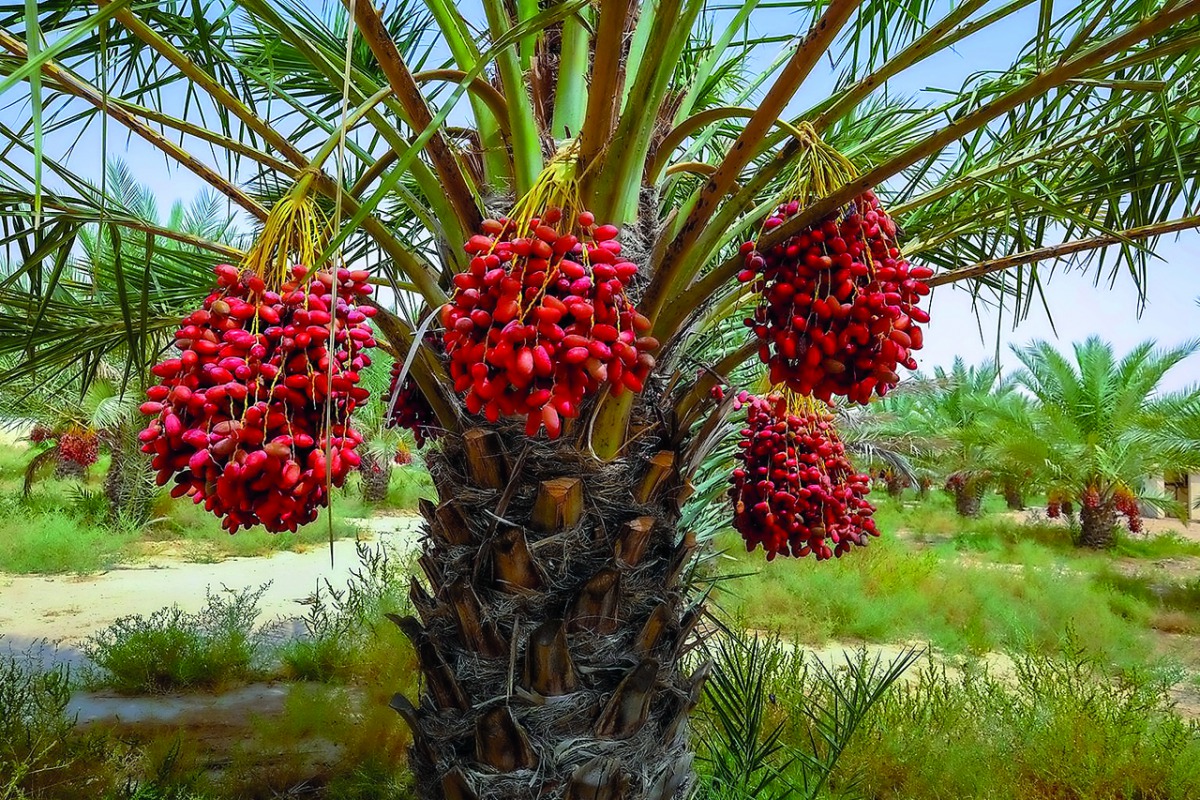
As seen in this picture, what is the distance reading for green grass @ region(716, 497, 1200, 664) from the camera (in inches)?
293

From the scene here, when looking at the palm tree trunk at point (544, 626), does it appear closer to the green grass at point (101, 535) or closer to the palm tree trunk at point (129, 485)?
the green grass at point (101, 535)

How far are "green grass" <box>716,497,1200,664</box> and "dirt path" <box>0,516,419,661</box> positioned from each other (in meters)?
4.24

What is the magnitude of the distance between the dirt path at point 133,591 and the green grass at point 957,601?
4.24 m

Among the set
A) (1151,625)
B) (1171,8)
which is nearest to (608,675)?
(1171,8)

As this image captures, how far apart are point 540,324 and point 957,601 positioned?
8.83 metres

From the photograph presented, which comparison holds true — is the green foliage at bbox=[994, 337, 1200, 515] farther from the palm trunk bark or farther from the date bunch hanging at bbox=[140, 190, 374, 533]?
the date bunch hanging at bbox=[140, 190, 374, 533]

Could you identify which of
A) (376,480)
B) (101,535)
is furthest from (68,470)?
(101,535)

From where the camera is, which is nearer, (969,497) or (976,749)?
(976,749)

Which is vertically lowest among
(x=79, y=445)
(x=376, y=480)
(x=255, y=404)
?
(x=376, y=480)

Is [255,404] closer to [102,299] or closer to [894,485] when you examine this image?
[102,299]

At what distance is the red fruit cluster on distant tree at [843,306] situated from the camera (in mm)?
1348

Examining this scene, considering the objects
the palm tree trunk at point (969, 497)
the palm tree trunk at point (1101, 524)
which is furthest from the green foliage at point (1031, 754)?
the palm tree trunk at point (969, 497)

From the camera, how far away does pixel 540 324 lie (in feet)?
3.64

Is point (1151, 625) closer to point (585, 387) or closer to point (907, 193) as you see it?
point (907, 193)
